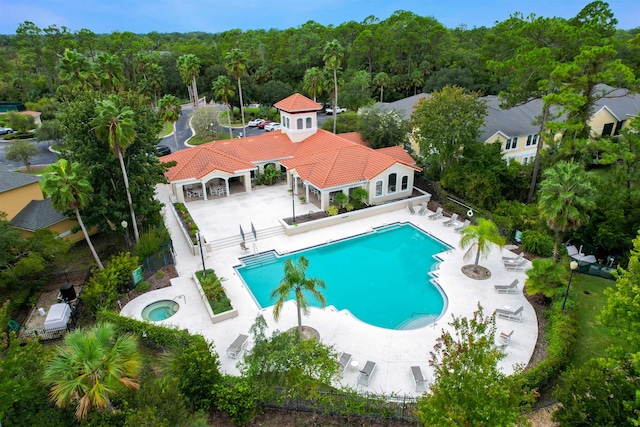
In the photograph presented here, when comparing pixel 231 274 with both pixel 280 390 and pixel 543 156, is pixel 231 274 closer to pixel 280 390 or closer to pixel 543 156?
pixel 280 390

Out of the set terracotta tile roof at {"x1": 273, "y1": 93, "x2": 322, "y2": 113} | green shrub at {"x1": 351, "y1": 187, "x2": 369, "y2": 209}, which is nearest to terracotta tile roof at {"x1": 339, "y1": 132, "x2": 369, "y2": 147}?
terracotta tile roof at {"x1": 273, "y1": 93, "x2": 322, "y2": 113}

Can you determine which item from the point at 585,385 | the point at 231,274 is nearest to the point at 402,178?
the point at 231,274

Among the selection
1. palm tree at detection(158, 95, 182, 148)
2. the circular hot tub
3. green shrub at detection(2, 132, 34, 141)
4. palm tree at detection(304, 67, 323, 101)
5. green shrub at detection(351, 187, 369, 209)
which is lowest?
the circular hot tub

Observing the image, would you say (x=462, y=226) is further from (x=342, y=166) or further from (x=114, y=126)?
(x=114, y=126)

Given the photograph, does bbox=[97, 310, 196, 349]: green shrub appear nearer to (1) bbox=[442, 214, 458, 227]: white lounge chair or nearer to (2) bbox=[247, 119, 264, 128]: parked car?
(1) bbox=[442, 214, 458, 227]: white lounge chair

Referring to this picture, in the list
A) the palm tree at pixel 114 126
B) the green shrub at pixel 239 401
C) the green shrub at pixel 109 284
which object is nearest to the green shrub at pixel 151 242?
the green shrub at pixel 109 284
